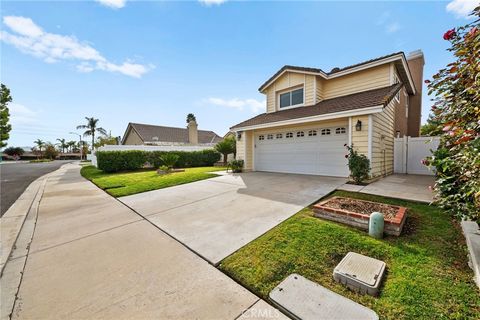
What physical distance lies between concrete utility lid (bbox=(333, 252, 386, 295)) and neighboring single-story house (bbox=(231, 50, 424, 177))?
528 cm

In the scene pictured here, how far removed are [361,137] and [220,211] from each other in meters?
5.62

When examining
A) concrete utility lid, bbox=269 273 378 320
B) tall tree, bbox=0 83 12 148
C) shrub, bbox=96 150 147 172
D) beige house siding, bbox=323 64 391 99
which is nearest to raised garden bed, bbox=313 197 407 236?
concrete utility lid, bbox=269 273 378 320

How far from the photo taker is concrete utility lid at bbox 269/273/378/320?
166 cm

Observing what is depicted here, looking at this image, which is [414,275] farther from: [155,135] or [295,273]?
[155,135]

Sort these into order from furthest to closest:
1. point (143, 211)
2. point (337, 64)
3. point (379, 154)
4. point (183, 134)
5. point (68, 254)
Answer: point (183, 134) < point (337, 64) < point (379, 154) < point (143, 211) < point (68, 254)

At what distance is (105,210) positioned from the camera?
4.93m

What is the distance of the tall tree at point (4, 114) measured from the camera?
24.5 m

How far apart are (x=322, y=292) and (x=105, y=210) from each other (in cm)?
529

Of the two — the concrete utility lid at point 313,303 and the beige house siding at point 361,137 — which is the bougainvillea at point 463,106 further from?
the beige house siding at point 361,137

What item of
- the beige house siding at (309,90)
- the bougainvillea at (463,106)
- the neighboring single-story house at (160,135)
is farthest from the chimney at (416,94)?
the neighboring single-story house at (160,135)

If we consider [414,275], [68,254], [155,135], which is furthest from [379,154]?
[155,135]

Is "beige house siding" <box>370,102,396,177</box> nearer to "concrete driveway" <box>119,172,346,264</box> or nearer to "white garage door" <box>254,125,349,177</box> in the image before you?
"white garage door" <box>254,125,349,177</box>

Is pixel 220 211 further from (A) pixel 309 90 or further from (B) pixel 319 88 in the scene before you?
(B) pixel 319 88

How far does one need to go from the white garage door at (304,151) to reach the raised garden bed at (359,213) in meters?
4.25
